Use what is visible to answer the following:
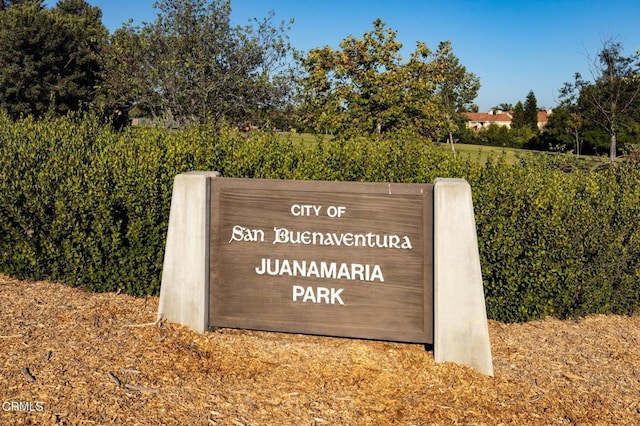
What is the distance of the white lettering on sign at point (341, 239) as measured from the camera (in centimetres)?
419

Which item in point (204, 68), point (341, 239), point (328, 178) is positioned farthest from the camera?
point (204, 68)

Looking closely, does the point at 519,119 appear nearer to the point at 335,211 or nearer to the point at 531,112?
the point at 531,112

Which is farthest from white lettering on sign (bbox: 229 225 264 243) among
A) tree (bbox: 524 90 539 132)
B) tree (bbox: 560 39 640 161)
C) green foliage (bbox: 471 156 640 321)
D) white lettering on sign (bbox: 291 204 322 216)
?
tree (bbox: 524 90 539 132)

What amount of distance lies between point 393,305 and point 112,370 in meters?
2.12

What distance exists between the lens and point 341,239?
4.29 meters

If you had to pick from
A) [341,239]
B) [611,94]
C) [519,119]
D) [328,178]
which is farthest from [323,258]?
[519,119]

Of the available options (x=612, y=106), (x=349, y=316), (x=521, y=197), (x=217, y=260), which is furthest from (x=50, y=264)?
(x=612, y=106)

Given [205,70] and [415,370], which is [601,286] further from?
Answer: [205,70]

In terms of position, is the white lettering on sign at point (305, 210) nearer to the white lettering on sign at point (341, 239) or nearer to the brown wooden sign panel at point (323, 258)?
the brown wooden sign panel at point (323, 258)

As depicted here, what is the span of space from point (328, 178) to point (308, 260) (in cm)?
141

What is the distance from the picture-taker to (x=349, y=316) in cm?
429

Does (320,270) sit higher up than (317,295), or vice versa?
(320,270)
